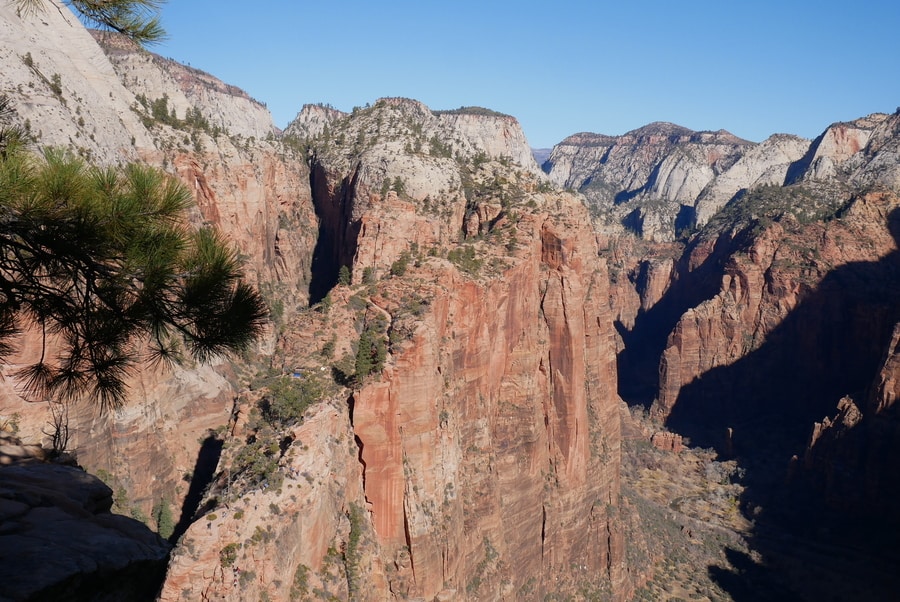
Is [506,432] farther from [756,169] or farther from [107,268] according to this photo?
[756,169]

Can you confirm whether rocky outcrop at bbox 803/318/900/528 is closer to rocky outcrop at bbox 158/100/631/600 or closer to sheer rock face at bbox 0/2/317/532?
rocky outcrop at bbox 158/100/631/600

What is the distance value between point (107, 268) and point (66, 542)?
5.11 m

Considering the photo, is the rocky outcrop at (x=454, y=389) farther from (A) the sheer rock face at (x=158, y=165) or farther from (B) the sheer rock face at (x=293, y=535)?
(A) the sheer rock face at (x=158, y=165)

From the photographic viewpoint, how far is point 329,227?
6094cm

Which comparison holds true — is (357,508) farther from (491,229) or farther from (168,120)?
(168,120)

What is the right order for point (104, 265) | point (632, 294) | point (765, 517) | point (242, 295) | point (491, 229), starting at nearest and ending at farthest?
point (104, 265)
point (242, 295)
point (491, 229)
point (765, 517)
point (632, 294)

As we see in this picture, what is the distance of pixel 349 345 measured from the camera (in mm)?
37969

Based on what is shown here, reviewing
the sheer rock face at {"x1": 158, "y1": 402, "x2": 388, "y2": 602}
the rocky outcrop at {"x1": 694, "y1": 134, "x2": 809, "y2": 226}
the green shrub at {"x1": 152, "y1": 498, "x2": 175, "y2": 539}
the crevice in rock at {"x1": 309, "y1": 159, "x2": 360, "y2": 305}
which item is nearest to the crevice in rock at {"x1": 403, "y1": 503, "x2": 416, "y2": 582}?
the sheer rock face at {"x1": 158, "y1": 402, "x2": 388, "y2": 602}

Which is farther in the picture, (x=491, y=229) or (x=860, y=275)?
(x=860, y=275)

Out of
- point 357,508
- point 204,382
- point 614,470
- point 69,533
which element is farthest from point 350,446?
point 614,470

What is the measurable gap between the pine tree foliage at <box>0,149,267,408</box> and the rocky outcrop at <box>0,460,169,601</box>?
231 centimetres

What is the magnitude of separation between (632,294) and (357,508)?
405 feet

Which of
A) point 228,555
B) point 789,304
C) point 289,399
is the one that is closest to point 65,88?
point 289,399

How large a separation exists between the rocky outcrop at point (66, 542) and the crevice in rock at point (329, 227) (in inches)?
1497
